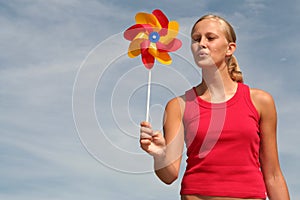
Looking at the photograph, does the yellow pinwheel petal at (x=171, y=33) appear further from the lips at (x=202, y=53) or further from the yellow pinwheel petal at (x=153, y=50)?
the lips at (x=202, y=53)

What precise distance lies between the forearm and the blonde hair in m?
0.83

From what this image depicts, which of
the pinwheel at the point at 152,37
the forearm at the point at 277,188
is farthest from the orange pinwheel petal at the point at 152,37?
the forearm at the point at 277,188

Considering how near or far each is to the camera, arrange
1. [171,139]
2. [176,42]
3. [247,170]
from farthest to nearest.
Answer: [176,42], [171,139], [247,170]

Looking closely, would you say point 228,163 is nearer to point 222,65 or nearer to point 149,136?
point 149,136

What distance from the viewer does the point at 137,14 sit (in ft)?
12.7

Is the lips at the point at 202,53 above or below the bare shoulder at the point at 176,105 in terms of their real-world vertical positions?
above

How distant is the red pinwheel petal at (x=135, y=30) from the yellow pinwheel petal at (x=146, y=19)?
0.04 m

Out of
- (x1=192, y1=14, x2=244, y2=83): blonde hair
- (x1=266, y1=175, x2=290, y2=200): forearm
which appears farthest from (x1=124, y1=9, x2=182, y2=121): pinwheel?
(x1=266, y1=175, x2=290, y2=200): forearm

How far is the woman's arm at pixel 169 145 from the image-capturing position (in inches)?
120

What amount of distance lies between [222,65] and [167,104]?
536 millimetres

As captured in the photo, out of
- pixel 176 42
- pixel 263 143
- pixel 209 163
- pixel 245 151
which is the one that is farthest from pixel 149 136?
pixel 176 42

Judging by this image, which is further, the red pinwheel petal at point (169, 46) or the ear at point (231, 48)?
the red pinwheel petal at point (169, 46)

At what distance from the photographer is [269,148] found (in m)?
3.20

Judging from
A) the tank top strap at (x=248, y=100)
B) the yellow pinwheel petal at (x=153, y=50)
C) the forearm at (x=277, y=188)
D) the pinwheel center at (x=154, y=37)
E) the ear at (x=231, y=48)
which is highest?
the pinwheel center at (x=154, y=37)
